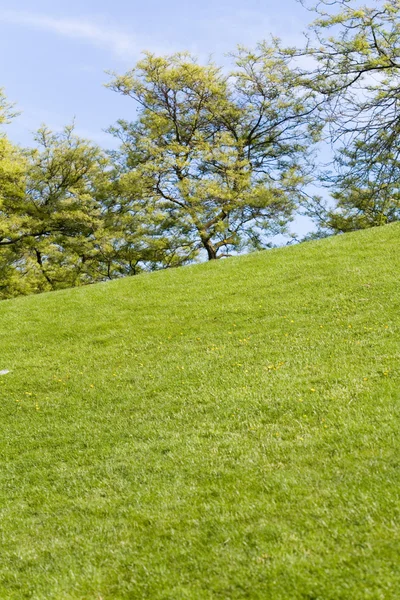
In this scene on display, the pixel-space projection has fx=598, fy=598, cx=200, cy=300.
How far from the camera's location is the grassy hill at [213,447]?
541 centimetres

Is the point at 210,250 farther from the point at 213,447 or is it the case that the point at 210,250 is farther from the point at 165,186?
the point at 213,447

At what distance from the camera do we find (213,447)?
26.4 feet

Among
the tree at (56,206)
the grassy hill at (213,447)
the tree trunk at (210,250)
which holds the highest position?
the tree at (56,206)

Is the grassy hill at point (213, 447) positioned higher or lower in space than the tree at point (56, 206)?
lower

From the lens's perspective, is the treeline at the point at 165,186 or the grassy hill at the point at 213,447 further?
Answer: the treeline at the point at 165,186

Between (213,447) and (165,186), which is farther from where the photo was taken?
(165,186)

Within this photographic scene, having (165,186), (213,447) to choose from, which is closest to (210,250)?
(165,186)

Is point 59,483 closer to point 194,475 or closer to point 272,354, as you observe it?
point 194,475


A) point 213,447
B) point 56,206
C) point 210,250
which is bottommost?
point 213,447

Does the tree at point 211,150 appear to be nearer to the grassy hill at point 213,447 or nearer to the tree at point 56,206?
the tree at point 56,206

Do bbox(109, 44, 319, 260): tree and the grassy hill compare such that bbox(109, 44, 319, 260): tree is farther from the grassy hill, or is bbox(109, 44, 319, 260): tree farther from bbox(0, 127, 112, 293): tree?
the grassy hill

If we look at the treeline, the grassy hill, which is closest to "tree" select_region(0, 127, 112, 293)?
the treeline

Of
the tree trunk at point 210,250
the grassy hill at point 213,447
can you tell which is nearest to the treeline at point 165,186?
the tree trunk at point 210,250

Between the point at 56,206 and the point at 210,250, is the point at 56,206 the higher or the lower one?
the higher one
